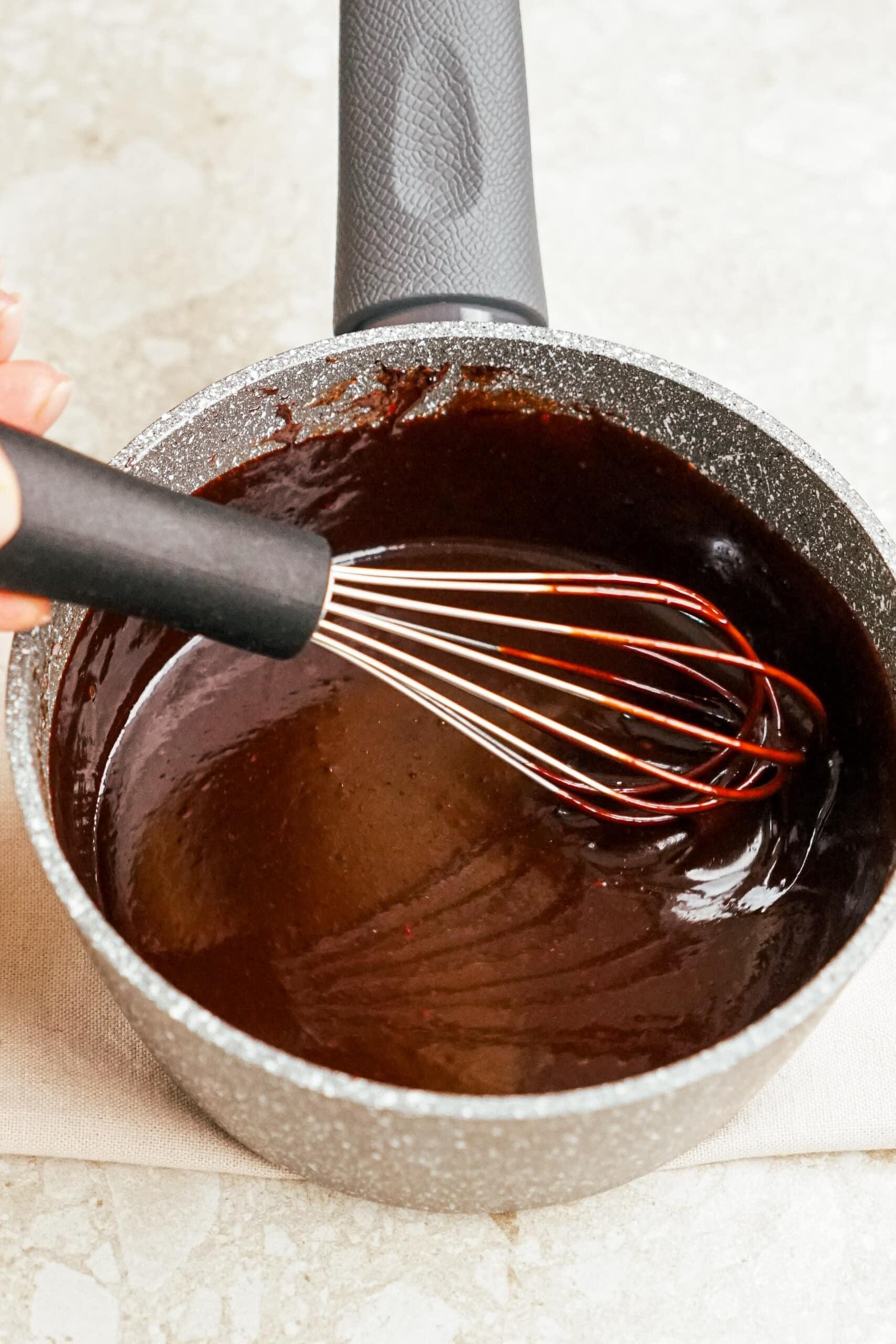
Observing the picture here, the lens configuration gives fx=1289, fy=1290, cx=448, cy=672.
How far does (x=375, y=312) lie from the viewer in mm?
762

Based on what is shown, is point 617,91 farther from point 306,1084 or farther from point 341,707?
point 306,1084

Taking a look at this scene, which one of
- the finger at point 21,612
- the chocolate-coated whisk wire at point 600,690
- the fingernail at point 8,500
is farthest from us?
the chocolate-coated whisk wire at point 600,690

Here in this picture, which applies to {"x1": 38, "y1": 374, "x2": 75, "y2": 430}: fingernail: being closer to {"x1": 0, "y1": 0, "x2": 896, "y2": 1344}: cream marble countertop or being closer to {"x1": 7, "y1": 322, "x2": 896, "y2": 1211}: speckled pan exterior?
{"x1": 7, "y1": 322, "x2": 896, "y2": 1211}: speckled pan exterior

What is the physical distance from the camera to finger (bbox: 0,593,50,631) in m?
0.60

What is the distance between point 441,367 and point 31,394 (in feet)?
0.77

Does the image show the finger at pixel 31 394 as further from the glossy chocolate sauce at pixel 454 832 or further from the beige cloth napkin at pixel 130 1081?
the beige cloth napkin at pixel 130 1081

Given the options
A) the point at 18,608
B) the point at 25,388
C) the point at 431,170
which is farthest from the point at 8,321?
the point at 431,170

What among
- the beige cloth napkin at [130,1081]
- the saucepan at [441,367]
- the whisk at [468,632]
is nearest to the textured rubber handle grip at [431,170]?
the saucepan at [441,367]

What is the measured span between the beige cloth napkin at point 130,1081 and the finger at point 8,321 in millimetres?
328

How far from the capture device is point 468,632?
0.87m

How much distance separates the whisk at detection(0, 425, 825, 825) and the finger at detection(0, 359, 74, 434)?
0.40ft

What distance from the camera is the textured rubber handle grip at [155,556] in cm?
53

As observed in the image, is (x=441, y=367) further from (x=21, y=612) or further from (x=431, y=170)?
(x=21, y=612)

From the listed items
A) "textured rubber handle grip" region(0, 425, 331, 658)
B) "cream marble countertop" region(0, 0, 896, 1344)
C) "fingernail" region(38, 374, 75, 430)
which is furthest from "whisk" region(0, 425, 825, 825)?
"cream marble countertop" region(0, 0, 896, 1344)
